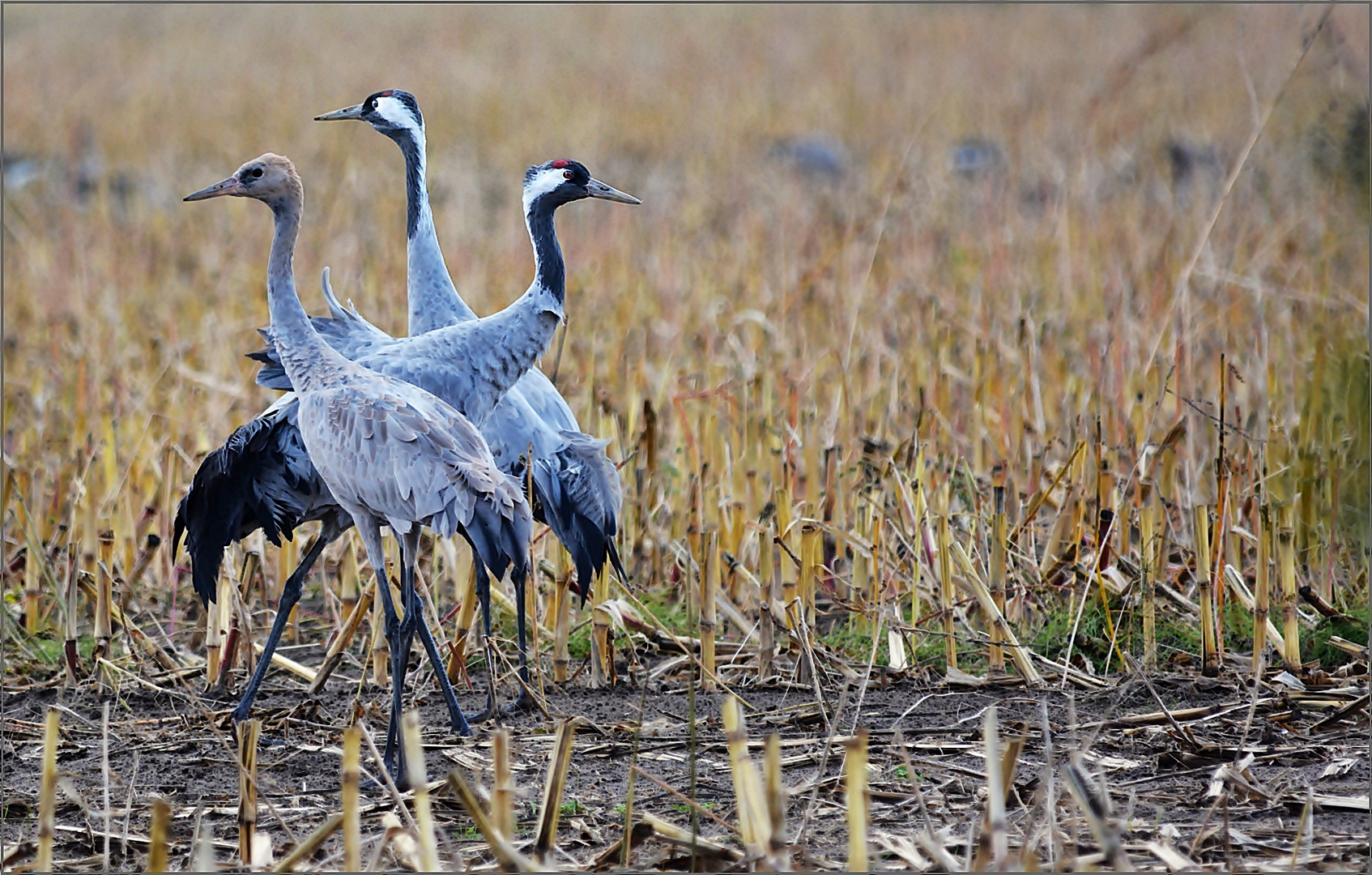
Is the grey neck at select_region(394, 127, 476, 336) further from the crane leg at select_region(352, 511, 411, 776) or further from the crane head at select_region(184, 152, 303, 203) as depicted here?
the crane leg at select_region(352, 511, 411, 776)

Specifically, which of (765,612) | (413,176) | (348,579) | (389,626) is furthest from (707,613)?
(413,176)

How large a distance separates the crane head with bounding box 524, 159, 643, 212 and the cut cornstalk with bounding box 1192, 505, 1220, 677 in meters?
1.75

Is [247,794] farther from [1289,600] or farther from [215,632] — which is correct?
[1289,600]

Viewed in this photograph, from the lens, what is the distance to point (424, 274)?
4324 millimetres

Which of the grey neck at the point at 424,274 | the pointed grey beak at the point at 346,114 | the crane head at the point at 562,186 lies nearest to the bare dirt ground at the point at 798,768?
the grey neck at the point at 424,274

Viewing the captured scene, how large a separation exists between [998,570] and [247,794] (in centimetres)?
198

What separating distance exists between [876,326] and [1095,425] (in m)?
2.59

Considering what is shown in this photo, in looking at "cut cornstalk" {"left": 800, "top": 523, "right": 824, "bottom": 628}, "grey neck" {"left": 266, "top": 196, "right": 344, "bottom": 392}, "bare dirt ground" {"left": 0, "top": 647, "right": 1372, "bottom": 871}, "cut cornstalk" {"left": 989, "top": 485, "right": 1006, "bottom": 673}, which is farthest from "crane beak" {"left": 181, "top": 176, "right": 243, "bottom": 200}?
"cut cornstalk" {"left": 989, "top": 485, "right": 1006, "bottom": 673}

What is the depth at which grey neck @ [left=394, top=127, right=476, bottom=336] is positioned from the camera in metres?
4.30

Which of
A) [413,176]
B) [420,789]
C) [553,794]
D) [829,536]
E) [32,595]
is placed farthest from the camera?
[829,536]

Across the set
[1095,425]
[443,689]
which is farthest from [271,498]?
[1095,425]

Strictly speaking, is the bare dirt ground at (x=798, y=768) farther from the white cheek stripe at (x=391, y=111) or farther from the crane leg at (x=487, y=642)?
the white cheek stripe at (x=391, y=111)

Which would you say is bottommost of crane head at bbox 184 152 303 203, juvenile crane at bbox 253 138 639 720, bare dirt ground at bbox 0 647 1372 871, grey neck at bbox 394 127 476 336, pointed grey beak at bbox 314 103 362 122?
bare dirt ground at bbox 0 647 1372 871

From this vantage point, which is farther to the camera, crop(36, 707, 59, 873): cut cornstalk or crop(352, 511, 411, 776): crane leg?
crop(352, 511, 411, 776): crane leg
